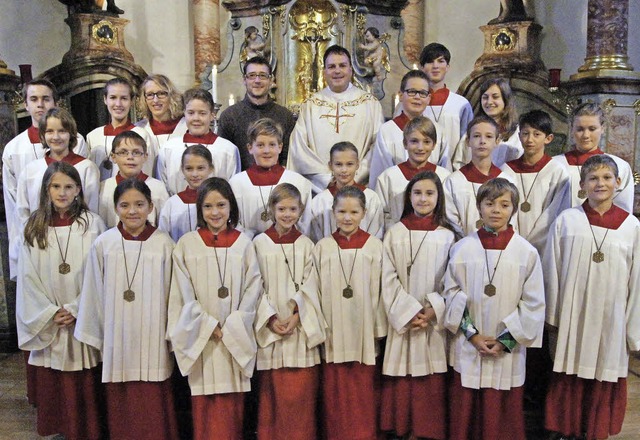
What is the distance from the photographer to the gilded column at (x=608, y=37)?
6.05m

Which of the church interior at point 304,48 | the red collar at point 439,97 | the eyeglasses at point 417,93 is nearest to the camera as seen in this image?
the eyeglasses at point 417,93

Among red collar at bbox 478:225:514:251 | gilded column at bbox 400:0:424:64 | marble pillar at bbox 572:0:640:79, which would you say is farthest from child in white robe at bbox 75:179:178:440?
gilded column at bbox 400:0:424:64

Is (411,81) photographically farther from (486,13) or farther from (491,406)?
(486,13)

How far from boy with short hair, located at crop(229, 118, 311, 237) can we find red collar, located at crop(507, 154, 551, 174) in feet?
4.14

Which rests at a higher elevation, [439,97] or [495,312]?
[439,97]

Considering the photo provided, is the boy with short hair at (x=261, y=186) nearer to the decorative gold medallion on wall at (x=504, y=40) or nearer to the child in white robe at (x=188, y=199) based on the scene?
the child in white robe at (x=188, y=199)

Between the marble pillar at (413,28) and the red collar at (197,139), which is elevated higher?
the marble pillar at (413,28)

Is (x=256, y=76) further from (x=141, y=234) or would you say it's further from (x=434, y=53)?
(x=141, y=234)

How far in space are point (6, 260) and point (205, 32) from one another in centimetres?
542

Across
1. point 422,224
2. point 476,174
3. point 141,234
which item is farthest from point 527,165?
point 141,234

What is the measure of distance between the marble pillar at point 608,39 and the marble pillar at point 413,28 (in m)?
3.53

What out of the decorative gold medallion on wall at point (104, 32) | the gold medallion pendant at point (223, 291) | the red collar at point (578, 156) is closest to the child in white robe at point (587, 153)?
the red collar at point (578, 156)

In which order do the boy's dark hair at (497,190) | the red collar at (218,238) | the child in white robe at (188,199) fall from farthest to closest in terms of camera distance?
the child in white robe at (188,199)
the red collar at (218,238)
the boy's dark hair at (497,190)

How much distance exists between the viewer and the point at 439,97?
466cm
